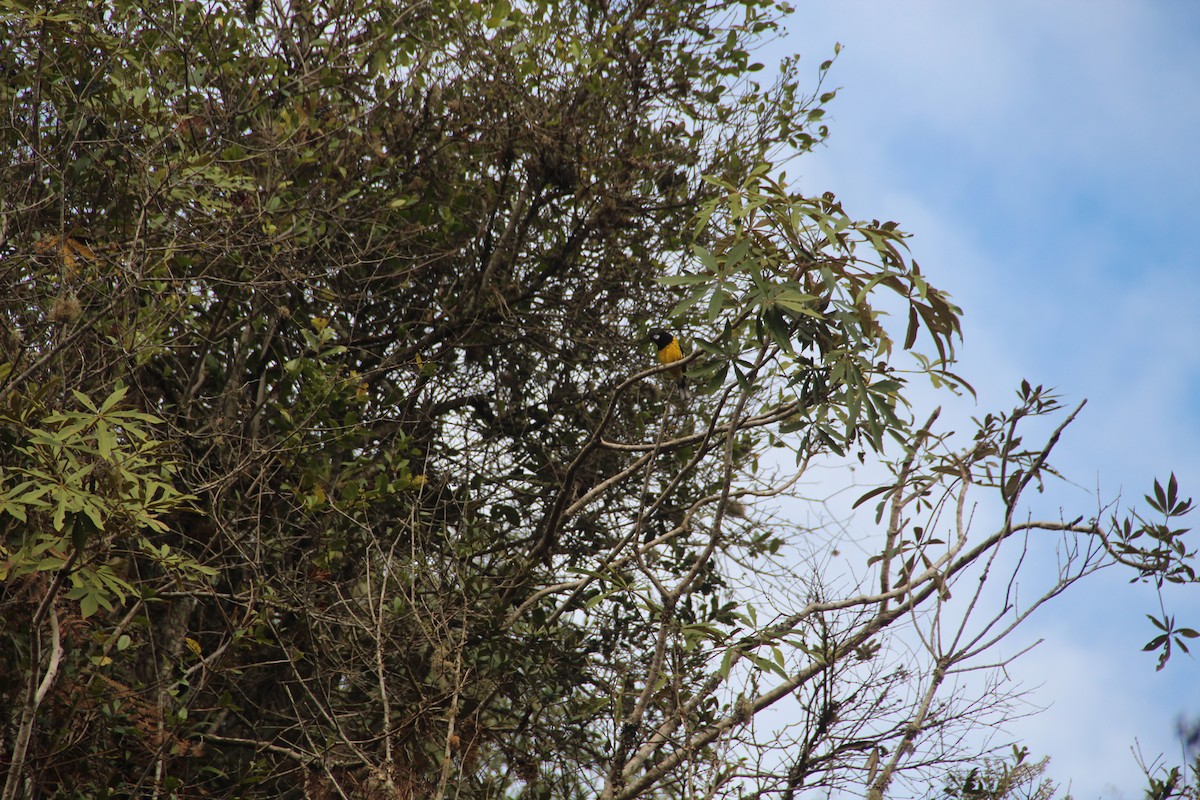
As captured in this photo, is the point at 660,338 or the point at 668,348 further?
the point at 660,338

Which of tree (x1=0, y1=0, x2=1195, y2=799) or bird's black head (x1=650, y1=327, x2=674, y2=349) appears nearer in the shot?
tree (x1=0, y1=0, x2=1195, y2=799)

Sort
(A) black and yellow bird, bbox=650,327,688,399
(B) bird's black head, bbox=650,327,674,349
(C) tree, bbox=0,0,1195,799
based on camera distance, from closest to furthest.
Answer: (C) tree, bbox=0,0,1195,799
(A) black and yellow bird, bbox=650,327,688,399
(B) bird's black head, bbox=650,327,674,349

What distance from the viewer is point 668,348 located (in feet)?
19.7

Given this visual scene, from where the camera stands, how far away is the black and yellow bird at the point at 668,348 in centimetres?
598

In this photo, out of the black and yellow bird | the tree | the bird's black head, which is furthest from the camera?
the bird's black head

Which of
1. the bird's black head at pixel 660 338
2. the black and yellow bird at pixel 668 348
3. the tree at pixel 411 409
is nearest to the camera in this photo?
the tree at pixel 411 409

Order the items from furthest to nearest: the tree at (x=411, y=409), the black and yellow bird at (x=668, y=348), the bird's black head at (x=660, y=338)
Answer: the bird's black head at (x=660, y=338), the black and yellow bird at (x=668, y=348), the tree at (x=411, y=409)

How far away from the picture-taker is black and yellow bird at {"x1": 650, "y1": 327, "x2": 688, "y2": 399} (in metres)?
5.98

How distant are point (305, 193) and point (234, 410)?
120 centimetres

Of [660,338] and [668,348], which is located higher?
[660,338]

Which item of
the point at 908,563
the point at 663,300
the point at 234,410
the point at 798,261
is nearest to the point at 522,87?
the point at 663,300

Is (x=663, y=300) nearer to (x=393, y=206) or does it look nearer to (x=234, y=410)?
(x=393, y=206)

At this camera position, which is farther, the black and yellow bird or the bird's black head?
the bird's black head

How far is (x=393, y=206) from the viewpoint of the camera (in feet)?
17.6
